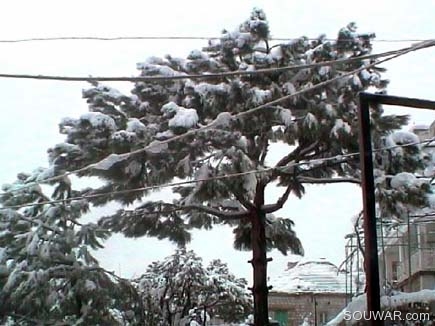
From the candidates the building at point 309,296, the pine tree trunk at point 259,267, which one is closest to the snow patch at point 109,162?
the pine tree trunk at point 259,267

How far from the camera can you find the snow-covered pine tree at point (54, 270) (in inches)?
275

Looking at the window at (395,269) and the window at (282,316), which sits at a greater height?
the window at (395,269)

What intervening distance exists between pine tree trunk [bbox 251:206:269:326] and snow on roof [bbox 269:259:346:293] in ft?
10.9

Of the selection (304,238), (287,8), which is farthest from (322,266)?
(287,8)

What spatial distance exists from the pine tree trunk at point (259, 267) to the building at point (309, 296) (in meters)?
3.07

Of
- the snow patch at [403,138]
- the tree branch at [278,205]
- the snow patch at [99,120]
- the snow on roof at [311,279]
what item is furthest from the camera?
the snow on roof at [311,279]

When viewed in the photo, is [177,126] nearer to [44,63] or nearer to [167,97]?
[167,97]

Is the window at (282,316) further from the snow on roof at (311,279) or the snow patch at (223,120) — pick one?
the snow patch at (223,120)

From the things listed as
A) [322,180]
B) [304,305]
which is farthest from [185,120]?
[304,305]

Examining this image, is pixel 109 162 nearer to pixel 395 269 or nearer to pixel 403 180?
pixel 403 180

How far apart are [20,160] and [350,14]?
4.36m

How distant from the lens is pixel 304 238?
27.4ft

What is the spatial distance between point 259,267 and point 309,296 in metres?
3.72

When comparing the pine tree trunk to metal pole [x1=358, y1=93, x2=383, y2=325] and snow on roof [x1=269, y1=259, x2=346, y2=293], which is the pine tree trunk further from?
metal pole [x1=358, y1=93, x2=383, y2=325]
